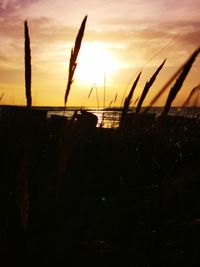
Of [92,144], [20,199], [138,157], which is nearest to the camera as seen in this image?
[20,199]

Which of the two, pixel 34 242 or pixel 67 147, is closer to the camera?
pixel 67 147

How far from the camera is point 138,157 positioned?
2023 mm

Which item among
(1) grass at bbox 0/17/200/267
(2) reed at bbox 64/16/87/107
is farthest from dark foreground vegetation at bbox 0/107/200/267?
(2) reed at bbox 64/16/87/107

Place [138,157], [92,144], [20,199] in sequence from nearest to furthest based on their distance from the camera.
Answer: [20,199], [138,157], [92,144]

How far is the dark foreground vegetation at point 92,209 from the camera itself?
3.37 ft

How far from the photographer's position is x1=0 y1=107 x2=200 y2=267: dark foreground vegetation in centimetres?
103

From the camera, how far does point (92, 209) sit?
1479 mm

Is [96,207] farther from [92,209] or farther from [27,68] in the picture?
[27,68]

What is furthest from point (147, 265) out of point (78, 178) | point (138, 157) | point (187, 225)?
point (138, 157)

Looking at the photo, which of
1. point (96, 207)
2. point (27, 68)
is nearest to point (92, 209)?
point (96, 207)

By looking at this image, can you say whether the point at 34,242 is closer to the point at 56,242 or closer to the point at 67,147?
the point at 56,242

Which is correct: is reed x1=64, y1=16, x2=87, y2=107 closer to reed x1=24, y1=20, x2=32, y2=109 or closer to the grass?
the grass

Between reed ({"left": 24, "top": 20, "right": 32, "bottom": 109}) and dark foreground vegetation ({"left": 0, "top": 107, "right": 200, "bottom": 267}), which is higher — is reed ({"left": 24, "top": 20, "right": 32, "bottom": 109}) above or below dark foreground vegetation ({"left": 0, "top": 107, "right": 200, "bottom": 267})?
above

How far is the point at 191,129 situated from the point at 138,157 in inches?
47.6
